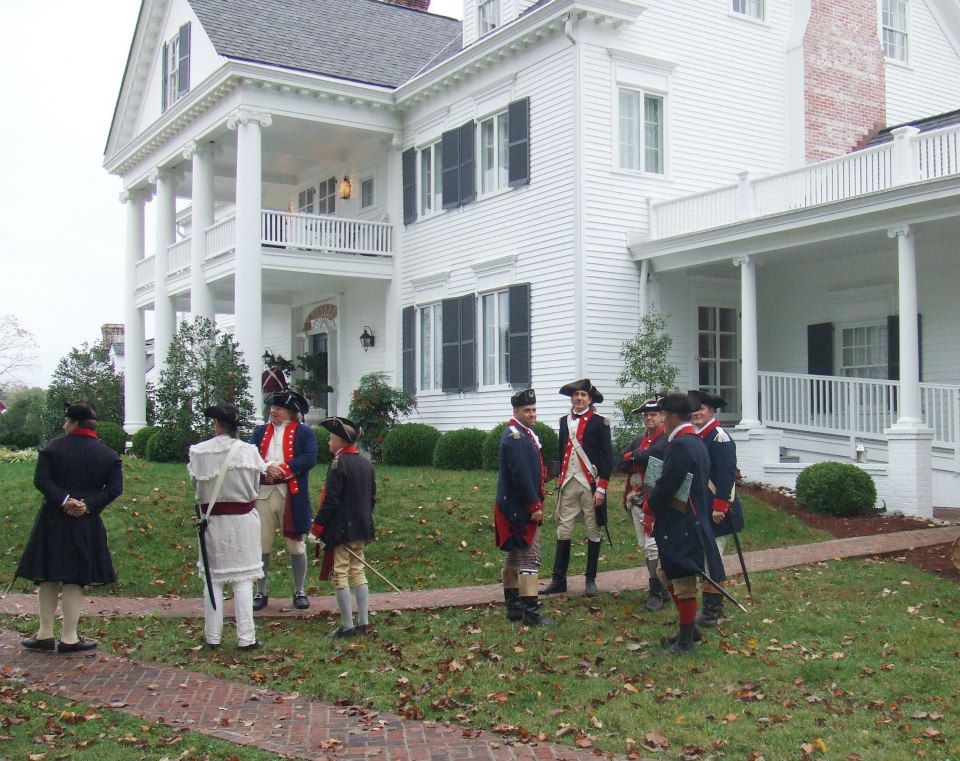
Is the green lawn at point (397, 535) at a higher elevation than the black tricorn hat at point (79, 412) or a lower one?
lower

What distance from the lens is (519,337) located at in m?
19.2

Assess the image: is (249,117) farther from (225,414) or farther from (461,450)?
(225,414)

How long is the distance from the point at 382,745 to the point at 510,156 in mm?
15017

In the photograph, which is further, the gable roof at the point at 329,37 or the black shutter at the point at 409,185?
the black shutter at the point at 409,185

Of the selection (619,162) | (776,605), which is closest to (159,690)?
(776,605)

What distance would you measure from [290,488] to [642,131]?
38.9 ft

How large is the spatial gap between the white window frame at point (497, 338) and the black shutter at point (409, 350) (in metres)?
2.39

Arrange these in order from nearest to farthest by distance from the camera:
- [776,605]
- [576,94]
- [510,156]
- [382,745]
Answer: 1. [382,745]
2. [776,605]
3. [576,94]
4. [510,156]

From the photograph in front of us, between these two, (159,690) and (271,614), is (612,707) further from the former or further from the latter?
(271,614)

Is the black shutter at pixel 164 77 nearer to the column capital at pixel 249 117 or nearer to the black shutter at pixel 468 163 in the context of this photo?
the column capital at pixel 249 117

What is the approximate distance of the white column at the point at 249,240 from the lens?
21469 mm

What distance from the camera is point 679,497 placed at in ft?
25.2

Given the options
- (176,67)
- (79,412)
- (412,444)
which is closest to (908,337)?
(412,444)

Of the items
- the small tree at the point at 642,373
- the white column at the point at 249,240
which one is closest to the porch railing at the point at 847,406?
the small tree at the point at 642,373
